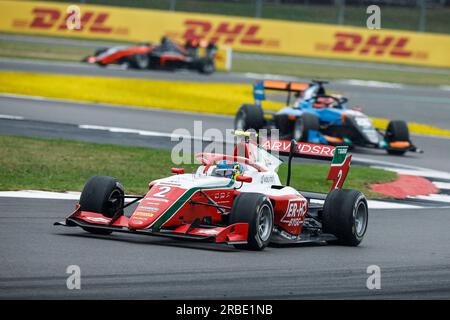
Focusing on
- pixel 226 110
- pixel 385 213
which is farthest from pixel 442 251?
pixel 226 110

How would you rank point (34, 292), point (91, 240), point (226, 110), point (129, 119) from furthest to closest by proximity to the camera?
point (226, 110), point (129, 119), point (91, 240), point (34, 292)

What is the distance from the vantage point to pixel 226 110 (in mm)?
30719

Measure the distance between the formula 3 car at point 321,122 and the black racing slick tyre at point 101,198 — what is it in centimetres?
1169

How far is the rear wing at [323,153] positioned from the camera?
13297mm

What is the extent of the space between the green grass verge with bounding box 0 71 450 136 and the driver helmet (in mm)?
17330

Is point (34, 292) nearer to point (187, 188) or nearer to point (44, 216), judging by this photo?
point (187, 188)

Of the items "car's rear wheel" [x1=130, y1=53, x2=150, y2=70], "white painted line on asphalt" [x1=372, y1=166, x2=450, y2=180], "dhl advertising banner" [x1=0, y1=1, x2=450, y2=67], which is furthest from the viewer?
"dhl advertising banner" [x1=0, y1=1, x2=450, y2=67]

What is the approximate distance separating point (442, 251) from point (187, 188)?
3.26 meters

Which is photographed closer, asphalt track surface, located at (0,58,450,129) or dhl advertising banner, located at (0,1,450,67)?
asphalt track surface, located at (0,58,450,129)

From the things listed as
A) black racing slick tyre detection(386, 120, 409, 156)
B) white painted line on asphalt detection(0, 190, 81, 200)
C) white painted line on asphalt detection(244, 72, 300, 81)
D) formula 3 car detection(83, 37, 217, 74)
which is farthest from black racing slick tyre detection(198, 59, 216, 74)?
white painted line on asphalt detection(0, 190, 81, 200)

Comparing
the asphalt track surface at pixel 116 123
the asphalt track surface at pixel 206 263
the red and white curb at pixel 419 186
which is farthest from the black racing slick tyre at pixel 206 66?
the asphalt track surface at pixel 206 263

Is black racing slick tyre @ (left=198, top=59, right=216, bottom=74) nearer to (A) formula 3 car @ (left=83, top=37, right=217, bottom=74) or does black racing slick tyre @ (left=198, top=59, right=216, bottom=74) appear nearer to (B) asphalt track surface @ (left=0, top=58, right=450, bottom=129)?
(A) formula 3 car @ (left=83, top=37, right=217, bottom=74)

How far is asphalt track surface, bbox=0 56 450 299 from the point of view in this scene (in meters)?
9.19

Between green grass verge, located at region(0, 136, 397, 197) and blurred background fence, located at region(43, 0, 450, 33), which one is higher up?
blurred background fence, located at region(43, 0, 450, 33)
